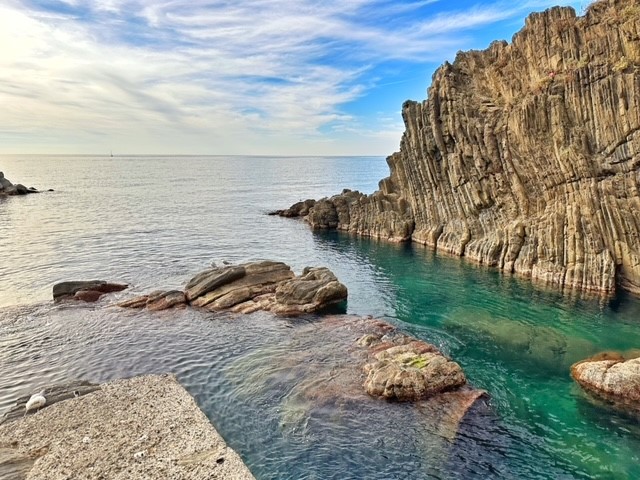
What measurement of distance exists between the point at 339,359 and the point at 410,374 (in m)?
5.74

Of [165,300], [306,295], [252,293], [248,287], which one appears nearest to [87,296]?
[165,300]

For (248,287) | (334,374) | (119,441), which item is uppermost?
(248,287)

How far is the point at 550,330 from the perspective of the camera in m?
35.8

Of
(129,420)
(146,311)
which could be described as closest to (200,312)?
(146,311)

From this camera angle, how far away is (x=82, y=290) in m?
44.1

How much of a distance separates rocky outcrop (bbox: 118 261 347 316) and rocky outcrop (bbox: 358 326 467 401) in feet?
42.3

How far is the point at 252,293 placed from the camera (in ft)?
144

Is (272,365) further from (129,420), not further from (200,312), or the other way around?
(200,312)

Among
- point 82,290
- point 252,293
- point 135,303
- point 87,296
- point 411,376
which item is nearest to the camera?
point 411,376

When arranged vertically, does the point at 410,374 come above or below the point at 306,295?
below

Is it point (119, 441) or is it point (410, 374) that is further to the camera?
point (410, 374)

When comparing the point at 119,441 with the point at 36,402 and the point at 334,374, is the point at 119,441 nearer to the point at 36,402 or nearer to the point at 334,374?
the point at 36,402

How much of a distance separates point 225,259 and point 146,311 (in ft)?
70.8

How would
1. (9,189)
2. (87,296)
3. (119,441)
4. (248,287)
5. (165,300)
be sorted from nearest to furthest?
(119,441) → (165,300) → (87,296) → (248,287) → (9,189)
